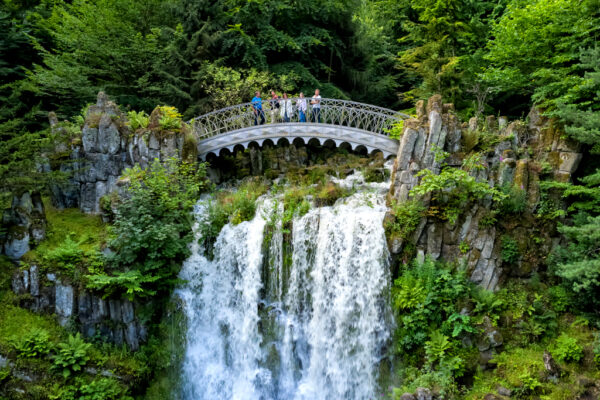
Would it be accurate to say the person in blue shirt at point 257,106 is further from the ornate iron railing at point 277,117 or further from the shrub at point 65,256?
the shrub at point 65,256

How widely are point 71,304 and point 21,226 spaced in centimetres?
258

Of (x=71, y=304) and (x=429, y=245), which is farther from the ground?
(x=429, y=245)

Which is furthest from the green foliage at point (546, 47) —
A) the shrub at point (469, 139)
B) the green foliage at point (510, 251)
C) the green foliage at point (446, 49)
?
the green foliage at point (510, 251)

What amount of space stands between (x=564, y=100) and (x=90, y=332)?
1389cm

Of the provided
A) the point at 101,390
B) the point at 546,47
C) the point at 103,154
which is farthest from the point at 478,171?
the point at 103,154

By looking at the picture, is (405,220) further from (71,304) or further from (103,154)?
(103,154)

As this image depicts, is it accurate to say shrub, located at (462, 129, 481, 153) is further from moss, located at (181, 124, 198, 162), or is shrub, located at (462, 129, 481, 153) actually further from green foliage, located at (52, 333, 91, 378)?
green foliage, located at (52, 333, 91, 378)

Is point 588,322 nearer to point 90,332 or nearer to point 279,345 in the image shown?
point 279,345

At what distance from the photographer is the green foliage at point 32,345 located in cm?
943

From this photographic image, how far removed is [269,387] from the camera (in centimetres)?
1073

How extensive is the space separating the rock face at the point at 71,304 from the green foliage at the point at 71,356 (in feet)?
2.28

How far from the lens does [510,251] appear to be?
10766mm

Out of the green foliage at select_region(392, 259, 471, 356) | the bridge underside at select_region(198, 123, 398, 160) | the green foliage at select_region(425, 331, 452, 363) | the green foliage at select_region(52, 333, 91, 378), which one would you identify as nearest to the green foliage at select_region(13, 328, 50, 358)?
the green foliage at select_region(52, 333, 91, 378)

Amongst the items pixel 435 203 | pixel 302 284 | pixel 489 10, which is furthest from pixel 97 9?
pixel 489 10
